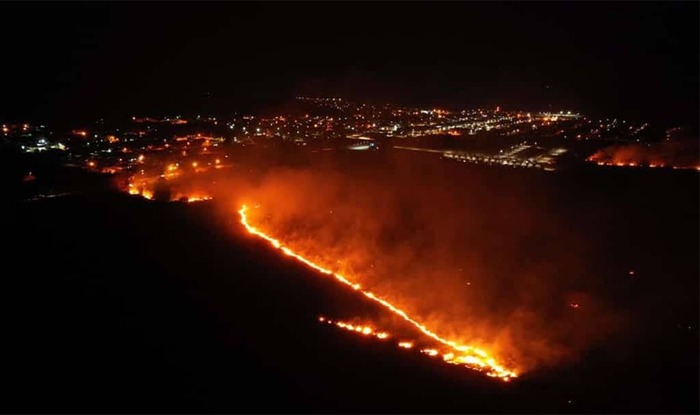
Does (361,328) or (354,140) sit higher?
(361,328)

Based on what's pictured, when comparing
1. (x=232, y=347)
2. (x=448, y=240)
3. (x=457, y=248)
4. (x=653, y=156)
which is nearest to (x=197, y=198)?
(x=448, y=240)

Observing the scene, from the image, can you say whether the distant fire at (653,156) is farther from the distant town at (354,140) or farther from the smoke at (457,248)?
the smoke at (457,248)

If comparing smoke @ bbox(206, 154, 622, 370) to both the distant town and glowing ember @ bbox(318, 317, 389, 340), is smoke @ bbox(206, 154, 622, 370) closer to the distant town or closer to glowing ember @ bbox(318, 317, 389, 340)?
glowing ember @ bbox(318, 317, 389, 340)

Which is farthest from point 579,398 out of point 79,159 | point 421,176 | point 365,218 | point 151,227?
point 79,159

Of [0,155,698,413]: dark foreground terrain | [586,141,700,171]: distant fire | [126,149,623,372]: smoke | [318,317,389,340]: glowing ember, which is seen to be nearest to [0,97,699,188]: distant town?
[586,141,700,171]: distant fire

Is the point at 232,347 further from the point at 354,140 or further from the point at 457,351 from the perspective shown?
the point at 354,140

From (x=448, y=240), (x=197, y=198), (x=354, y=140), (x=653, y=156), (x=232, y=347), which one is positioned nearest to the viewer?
(x=232, y=347)

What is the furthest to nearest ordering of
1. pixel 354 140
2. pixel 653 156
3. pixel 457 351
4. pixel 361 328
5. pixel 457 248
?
pixel 354 140 < pixel 653 156 < pixel 457 248 < pixel 361 328 < pixel 457 351

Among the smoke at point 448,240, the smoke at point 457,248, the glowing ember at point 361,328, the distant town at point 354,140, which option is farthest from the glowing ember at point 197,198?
the glowing ember at point 361,328

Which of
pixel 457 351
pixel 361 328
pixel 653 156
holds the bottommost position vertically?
pixel 457 351
